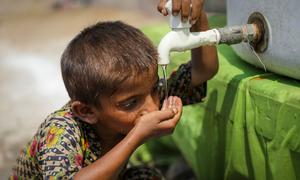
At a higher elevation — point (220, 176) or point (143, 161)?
point (220, 176)

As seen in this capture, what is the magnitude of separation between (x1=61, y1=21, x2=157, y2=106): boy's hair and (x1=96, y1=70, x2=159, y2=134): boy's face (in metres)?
0.02

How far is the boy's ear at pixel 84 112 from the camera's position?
132 centimetres

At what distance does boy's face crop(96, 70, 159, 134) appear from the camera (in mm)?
1241

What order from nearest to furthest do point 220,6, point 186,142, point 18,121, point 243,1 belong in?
point 243,1 → point 186,142 → point 220,6 → point 18,121

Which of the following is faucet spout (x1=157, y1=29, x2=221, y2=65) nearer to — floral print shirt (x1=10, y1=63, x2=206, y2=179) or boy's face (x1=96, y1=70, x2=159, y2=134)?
boy's face (x1=96, y1=70, x2=159, y2=134)

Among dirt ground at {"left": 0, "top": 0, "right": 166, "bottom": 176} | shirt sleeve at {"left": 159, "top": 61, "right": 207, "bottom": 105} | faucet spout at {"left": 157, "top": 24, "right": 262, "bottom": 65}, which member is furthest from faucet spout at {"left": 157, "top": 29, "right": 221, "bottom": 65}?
dirt ground at {"left": 0, "top": 0, "right": 166, "bottom": 176}

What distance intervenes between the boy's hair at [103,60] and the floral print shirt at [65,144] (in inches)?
3.5

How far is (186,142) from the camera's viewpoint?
1881mm

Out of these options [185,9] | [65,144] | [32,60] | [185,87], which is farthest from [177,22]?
[32,60]

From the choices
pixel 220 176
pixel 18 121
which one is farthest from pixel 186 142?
pixel 18 121

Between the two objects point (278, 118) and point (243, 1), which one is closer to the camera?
point (278, 118)

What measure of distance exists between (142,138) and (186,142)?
719 millimetres

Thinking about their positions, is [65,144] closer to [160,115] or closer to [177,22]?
[160,115]

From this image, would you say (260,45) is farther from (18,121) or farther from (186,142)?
(18,121)
